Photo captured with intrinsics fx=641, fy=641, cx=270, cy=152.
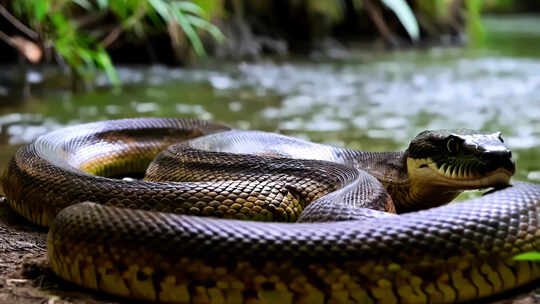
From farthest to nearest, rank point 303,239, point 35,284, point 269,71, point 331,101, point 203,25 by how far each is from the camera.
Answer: point 269,71 < point 331,101 < point 203,25 < point 35,284 < point 303,239

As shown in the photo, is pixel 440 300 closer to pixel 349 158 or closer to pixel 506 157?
pixel 506 157

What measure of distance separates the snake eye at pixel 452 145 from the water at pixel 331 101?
1.89 m

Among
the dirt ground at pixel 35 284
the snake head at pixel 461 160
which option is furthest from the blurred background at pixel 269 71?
the dirt ground at pixel 35 284

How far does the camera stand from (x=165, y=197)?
3.65 meters

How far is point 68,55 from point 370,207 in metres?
4.83

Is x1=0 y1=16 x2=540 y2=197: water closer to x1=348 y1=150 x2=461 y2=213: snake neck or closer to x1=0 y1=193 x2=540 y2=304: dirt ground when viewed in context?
x1=348 y1=150 x2=461 y2=213: snake neck

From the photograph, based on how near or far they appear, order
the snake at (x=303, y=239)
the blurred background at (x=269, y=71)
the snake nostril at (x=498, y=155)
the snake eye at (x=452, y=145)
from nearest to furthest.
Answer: the snake at (x=303, y=239)
the snake nostril at (x=498, y=155)
the snake eye at (x=452, y=145)
the blurred background at (x=269, y=71)

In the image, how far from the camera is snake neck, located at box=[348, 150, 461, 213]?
13.5 feet

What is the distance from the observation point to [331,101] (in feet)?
32.4

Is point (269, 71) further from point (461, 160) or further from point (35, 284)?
point (35, 284)

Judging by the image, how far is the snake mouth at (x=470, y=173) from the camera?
3.46m

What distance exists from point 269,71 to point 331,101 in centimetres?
360

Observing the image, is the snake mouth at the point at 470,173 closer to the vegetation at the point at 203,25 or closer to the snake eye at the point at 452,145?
the snake eye at the point at 452,145

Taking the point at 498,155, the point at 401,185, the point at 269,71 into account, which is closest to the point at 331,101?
the point at 269,71
